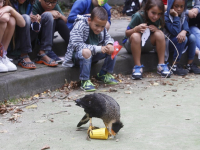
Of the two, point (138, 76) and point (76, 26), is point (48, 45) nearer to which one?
point (76, 26)

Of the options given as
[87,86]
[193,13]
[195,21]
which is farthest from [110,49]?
[195,21]

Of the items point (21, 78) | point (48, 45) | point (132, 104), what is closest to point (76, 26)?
point (48, 45)

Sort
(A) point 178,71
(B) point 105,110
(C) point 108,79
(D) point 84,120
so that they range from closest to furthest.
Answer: (B) point 105,110, (D) point 84,120, (C) point 108,79, (A) point 178,71

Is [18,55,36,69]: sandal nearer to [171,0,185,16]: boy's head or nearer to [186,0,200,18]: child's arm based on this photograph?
[171,0,185,16]: boy's head

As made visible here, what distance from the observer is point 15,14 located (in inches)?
160

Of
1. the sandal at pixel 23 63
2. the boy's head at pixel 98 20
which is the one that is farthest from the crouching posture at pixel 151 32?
the sandal at pixel 23 63

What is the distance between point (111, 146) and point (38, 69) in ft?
6.99

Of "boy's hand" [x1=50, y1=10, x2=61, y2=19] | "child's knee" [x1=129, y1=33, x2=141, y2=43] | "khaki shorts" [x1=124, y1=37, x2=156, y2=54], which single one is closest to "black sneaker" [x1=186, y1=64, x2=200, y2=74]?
"khaki shorts" [x1=124, y1=37, x2=156, y2=54]

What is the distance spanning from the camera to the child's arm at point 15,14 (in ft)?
13.0

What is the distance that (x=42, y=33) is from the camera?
4.61m

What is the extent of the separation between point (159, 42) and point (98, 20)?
1.30 m

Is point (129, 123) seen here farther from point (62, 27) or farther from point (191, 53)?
point (191, 53)

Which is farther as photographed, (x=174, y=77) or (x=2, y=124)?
(x=174, y=77)

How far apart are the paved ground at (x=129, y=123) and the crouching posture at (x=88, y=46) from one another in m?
0.30
